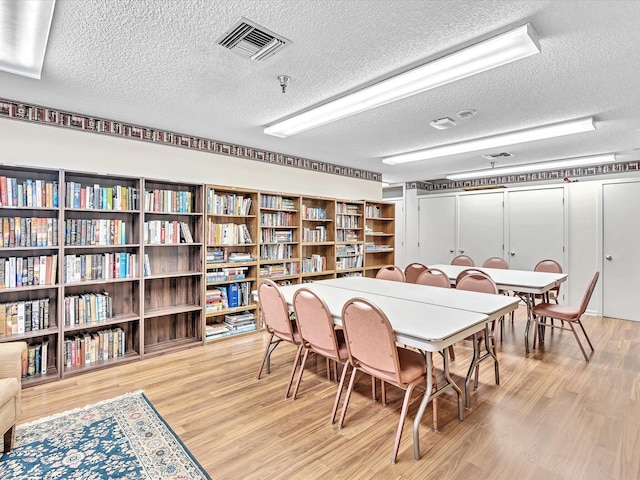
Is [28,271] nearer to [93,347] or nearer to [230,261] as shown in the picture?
[93,347]

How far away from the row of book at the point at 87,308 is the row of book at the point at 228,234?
1254mm

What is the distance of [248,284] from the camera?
444 centimetres

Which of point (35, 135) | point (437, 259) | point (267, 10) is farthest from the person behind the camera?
point (437, 259)

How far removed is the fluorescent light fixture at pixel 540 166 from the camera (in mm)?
5086

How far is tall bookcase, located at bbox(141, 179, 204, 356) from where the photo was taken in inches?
144

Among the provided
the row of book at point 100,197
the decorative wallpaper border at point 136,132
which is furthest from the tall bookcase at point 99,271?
the decorative wallpaper border at point 136,132

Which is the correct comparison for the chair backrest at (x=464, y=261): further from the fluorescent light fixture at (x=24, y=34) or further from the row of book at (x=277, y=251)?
the fluorescent light fixture at (x=24, y=34)

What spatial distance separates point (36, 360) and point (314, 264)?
11.1ft

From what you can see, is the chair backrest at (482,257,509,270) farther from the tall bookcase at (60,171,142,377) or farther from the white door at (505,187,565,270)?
the tall bookcase at (60,171,142,377)

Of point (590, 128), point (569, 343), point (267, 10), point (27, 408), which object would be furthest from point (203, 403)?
point (590, 128)

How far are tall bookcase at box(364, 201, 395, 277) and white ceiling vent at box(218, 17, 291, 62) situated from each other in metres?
4.10

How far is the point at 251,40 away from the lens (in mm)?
2061

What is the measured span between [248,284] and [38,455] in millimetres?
2647

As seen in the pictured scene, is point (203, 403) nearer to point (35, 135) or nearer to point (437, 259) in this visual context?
point (35, 135)
